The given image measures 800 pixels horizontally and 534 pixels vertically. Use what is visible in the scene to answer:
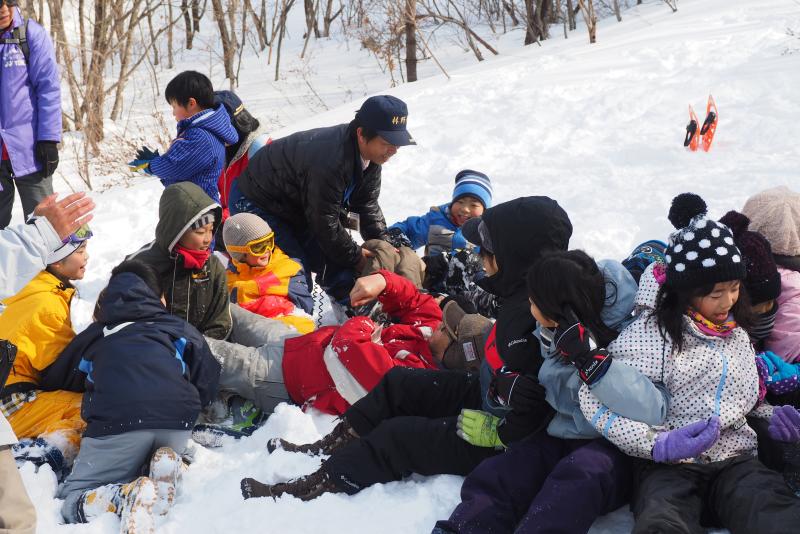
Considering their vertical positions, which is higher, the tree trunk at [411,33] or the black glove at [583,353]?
the tree trunk at [411,33]

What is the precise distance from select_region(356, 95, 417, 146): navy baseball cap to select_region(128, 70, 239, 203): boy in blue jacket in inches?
49.5

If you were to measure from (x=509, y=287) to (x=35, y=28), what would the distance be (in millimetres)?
4335

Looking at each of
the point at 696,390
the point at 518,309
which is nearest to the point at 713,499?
the point at 696,390

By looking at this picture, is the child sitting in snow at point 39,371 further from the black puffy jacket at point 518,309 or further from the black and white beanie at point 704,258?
the black and white beanie at point 704,258

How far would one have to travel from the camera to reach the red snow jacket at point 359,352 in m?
3.56

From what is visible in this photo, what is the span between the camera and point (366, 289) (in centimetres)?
394

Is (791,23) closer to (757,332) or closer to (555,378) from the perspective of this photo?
(757,332)

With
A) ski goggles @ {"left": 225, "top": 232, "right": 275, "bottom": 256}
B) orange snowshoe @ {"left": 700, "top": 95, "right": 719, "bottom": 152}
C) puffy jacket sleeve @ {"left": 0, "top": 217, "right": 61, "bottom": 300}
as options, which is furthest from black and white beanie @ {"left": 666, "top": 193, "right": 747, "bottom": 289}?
orange snowshoe @ {"left": 700, "top": 95, "right": 719, "bottom": 152}

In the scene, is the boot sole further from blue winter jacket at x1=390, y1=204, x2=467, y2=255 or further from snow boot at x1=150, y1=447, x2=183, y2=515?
blue winter jacket at x1=390, y1=204, x2=467, y2=255

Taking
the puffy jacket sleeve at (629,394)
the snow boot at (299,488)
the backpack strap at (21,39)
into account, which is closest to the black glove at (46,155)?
the backpack strap at (21,39)

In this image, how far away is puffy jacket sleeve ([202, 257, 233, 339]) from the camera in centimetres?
419

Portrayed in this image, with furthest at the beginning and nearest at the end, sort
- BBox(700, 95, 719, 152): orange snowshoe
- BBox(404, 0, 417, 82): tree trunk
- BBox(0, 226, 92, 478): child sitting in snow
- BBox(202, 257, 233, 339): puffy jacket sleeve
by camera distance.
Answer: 1. BBox(404, 0, 417, 82): tree trunk
2. BBox(700, 95, 719, 152): orange snowshoe
3. BBox(202, 257, 233, 339): puffy jacket sleeve
4. BBox(0, 226, 92, 478): child sitting in snow

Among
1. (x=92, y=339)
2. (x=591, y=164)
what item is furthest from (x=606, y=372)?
(x=591, y=164)

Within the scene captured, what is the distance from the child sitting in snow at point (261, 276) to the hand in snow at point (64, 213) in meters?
1.94
